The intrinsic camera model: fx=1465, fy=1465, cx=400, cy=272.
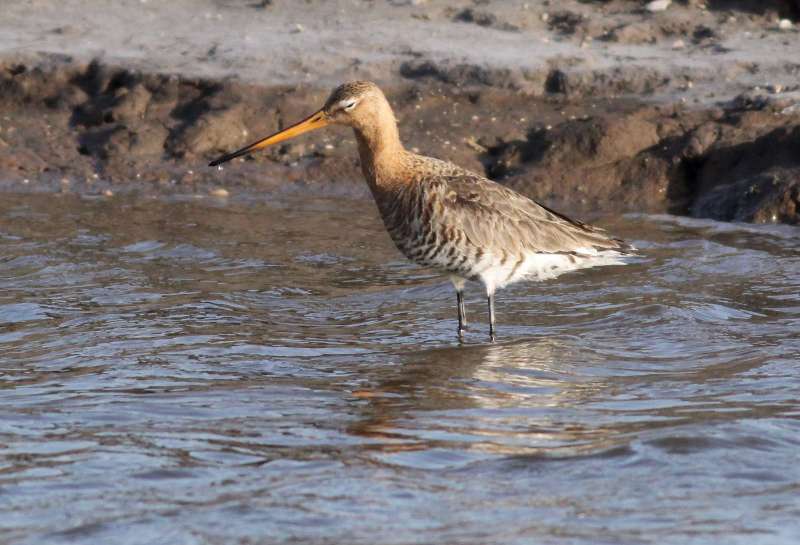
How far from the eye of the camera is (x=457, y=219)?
8.77 m

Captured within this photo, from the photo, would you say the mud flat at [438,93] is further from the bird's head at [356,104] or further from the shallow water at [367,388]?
the bird's head at [356,104]

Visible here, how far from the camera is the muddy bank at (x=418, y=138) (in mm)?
12125

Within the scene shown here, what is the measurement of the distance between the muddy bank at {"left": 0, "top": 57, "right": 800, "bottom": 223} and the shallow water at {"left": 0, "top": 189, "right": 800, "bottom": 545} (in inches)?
28.7

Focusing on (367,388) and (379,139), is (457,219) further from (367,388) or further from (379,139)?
(367,388)

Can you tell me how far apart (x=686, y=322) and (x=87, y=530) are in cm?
453

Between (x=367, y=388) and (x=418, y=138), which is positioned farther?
(x=418, y=138)

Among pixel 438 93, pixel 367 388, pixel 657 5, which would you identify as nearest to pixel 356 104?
pixel 367 388

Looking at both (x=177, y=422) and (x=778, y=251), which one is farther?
(x=778, y=251)

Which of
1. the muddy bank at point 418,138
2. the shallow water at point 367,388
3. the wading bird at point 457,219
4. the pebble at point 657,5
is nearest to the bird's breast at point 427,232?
the wading bird at point 457,219

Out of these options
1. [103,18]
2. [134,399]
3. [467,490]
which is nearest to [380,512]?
[467,490]

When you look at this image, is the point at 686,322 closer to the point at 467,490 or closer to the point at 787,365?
the point at 787,365

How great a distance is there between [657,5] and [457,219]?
5772 mm

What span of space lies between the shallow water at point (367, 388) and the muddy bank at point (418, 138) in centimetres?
73

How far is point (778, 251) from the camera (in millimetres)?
10594
